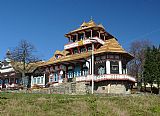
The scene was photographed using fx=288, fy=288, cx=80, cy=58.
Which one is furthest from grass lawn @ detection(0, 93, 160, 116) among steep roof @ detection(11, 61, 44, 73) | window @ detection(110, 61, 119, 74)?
steep roof @ detection(11, 61, 44, 73)

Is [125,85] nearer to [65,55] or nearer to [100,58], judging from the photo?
[100,58]

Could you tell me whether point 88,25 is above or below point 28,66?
above

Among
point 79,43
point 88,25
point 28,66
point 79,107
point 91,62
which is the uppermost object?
point 88,25

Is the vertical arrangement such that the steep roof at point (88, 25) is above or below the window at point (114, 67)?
above

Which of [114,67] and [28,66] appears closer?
[114,67]

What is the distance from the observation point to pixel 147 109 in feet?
88.2

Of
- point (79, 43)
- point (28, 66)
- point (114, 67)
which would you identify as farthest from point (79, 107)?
point (28, 66)

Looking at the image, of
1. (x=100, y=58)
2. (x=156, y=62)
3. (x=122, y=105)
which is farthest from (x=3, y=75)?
(x=122, y=105)

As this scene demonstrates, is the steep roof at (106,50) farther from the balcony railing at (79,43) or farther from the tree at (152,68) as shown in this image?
the tree at (152,68)

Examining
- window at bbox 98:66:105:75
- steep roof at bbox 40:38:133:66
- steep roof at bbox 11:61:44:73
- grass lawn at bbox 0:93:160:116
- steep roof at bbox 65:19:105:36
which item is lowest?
grass lawn at bbox 0:93:160:116

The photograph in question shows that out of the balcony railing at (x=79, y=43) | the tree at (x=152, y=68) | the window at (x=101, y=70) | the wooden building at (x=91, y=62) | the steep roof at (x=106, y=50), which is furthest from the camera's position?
the tree at (x=152, y=68)

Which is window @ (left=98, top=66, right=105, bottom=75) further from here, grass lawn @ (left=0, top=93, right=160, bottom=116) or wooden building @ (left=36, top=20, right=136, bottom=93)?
grass lawn @ (left=0, top=93, right=160, bottom=116)

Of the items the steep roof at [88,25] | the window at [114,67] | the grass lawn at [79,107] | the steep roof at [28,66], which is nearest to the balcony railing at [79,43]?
the steep roof at [88,25]

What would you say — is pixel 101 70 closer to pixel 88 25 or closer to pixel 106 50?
pixel 106 50
